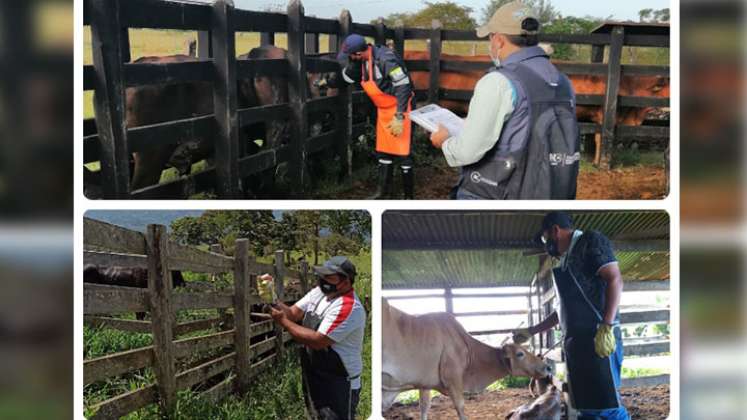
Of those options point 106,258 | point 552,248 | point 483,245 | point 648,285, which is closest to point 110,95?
point 106,258

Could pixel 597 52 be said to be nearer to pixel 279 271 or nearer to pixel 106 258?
pixel 279 271

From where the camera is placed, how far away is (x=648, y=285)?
10.6 feet

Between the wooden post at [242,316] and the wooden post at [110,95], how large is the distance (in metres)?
0.45

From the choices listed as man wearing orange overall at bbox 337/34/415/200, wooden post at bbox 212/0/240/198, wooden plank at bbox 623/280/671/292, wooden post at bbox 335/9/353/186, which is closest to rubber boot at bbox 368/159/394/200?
man wearing orange overall at bbox 337/34/415/200

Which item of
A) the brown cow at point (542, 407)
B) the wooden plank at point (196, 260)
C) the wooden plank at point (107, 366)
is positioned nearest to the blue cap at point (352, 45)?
the wooden plank at point (196, 260)

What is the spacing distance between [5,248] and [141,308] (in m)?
0.49

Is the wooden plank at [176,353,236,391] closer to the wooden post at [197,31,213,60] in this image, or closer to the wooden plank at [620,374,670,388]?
the wooden post at [197,31,213,60]

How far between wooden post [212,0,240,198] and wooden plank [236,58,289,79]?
0.03 meters

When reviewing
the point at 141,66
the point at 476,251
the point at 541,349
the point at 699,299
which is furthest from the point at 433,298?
the point at 141,66

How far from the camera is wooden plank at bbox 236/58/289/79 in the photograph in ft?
10.4

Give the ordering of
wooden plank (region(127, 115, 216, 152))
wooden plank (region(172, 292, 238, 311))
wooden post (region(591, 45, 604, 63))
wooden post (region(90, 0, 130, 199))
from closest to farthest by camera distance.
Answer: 1. wooden post (region(90, 0, 130, 199))
2. wooden plank (region(127, 115, 216, 152))
3. wooden plank (region(172, 292, 238, 311))
4. wooden post (region(591, 45, 604, 63))

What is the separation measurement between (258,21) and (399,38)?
19.8 inches

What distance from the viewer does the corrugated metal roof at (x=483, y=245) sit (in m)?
3.13

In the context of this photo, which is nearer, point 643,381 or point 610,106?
point 643,381
